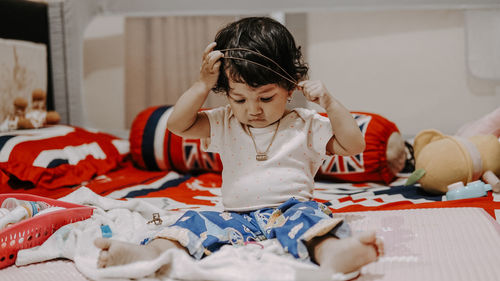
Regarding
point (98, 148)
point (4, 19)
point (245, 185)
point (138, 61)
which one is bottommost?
point (98, 148)

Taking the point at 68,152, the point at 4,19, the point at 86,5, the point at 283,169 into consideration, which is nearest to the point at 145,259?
the point at 283,169

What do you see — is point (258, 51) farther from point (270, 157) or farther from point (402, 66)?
point (402, 66)

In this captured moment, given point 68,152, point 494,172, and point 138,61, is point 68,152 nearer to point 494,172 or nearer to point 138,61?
point 138,61

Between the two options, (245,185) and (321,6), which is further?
(321,6)

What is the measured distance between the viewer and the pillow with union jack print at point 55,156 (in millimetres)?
1463

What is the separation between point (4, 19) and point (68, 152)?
2.18 ft

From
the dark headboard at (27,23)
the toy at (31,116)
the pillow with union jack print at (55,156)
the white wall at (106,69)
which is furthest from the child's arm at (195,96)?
the white wall at (106,69)

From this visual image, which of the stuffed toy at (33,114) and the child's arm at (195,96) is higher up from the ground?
the child's arm at (195,96)

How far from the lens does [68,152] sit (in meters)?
1.66

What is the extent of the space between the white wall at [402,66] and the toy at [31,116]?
1.23 m

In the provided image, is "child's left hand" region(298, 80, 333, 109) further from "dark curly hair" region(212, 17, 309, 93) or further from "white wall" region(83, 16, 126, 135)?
"white wall" region(83, 16, 126, 135)

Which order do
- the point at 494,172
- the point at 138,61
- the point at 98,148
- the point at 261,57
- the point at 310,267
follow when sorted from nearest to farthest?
1. the point at 310,267
2. the point at 261,57
3. the point at 494,172
4. the point at 98,148
5. the point at 138,61

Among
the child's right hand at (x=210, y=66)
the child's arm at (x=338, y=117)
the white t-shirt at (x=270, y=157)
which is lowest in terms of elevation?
the white t-shirt at (x=270, y=157)

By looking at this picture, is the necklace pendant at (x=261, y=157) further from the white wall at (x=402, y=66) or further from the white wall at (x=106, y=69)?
the white wall at (x=106, y=69)
